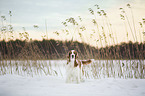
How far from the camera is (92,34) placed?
5754mm

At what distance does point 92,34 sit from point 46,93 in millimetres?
3451

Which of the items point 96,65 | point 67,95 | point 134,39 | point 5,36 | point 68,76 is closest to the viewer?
point 67,95

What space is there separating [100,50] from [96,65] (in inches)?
26.8

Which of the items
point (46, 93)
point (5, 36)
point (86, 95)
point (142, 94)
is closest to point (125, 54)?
point (142, 94)

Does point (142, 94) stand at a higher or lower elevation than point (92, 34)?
lower

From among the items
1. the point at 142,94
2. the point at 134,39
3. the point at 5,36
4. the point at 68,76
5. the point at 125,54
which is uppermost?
the point at 5,36

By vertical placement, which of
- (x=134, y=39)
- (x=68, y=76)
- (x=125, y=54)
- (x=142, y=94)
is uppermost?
(x=134, y=39)

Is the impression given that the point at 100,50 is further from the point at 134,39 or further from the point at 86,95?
the point at 86,95

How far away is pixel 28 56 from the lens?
6531mm

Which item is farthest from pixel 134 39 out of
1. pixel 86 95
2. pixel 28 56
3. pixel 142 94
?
pixel 28 56

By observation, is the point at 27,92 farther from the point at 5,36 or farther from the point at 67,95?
the point at 5,36

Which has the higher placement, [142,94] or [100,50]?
[100,50]

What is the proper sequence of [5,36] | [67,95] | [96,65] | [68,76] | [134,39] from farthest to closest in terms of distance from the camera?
[5,36]
[96,65]
[134,39]
[68,76]
[67,95]

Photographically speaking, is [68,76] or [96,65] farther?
[96,65]
